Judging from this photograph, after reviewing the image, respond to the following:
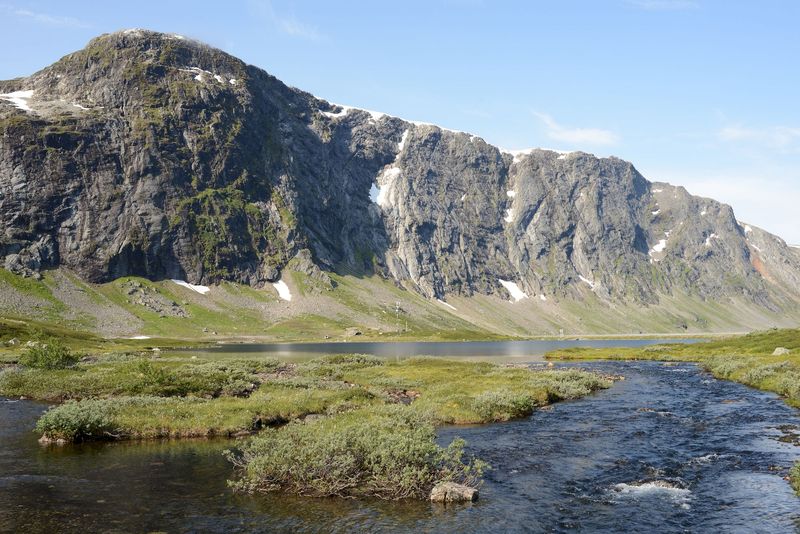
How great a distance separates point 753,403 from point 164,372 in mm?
58279

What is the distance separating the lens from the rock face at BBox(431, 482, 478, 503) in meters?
25.6

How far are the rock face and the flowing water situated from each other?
1.88 feet

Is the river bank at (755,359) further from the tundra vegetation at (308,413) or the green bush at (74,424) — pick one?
the green bush at (74,424)

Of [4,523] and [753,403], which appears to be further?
[753,403]

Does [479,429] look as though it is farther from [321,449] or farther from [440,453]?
[321,449]

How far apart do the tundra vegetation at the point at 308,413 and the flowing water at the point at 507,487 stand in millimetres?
1398

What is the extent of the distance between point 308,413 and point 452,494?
22.2 m

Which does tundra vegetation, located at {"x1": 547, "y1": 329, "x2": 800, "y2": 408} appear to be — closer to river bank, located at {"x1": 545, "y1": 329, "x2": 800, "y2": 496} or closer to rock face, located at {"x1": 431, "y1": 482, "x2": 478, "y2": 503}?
river bank, located at {"x1": 545, "y1": 329, "x2": 800, "y2": 496}

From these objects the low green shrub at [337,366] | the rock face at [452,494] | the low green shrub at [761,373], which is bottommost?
the low green shrub at [337,366]

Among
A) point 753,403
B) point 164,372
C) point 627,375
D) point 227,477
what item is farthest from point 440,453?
point 627,375

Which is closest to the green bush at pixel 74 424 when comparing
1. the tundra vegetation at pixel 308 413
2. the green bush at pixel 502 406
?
the tundra vegetation at pixel 308 413

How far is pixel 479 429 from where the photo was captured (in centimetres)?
4388

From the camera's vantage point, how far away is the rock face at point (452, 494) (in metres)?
25.6

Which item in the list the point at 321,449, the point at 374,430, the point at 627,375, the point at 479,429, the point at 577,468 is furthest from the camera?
the point at 627,375
